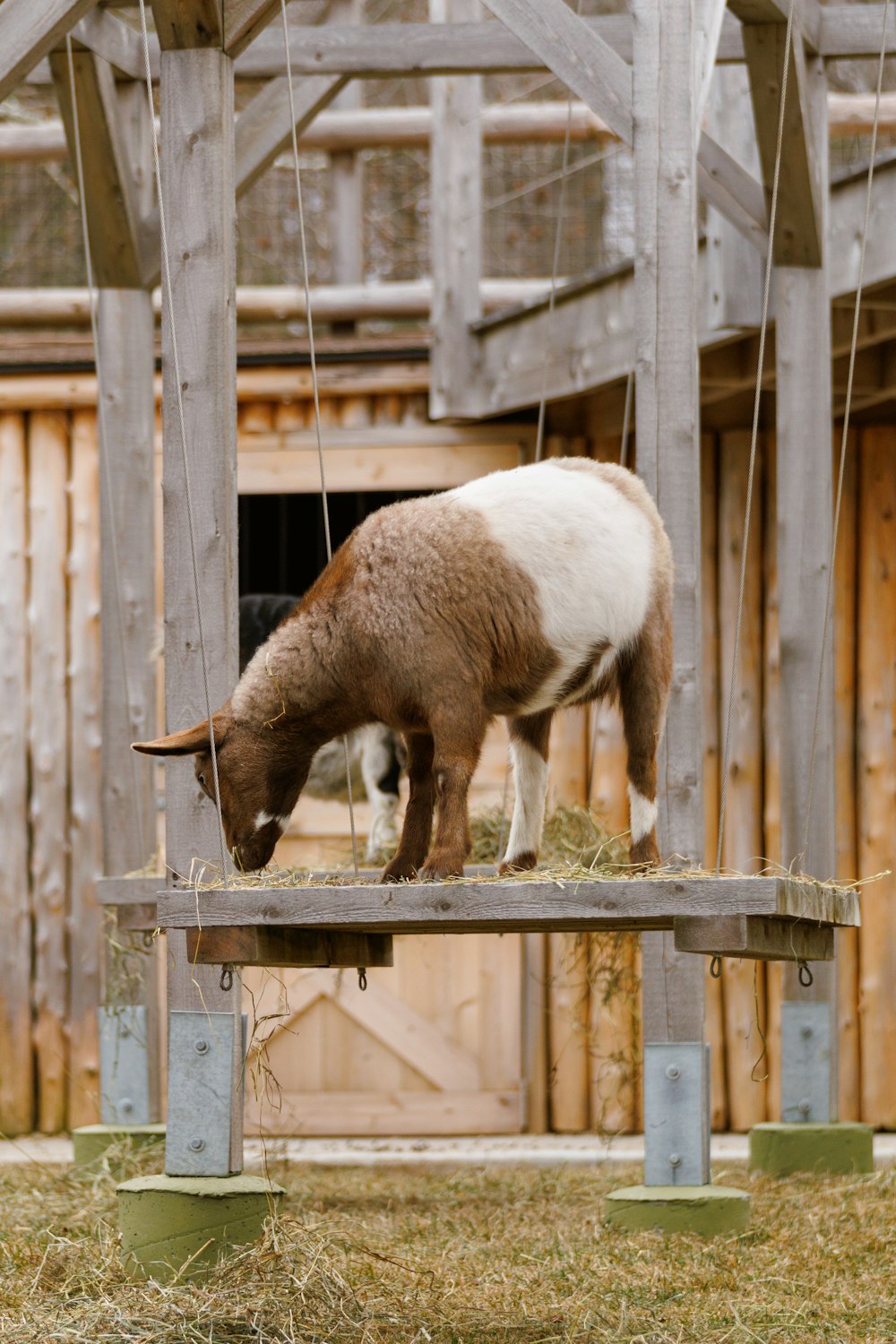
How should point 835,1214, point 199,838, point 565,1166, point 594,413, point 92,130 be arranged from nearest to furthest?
point 199,838 < point 835,1214 < point 92,130 < point 565,1166 < point 594,413

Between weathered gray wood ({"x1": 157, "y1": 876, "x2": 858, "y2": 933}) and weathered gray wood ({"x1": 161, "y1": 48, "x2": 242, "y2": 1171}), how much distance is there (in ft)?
3.13

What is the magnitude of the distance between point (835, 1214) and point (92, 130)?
482 centimetres

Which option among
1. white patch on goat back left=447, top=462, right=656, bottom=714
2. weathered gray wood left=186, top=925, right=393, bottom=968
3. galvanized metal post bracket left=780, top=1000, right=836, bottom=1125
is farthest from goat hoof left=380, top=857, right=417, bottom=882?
galvanized metal post bracket left=780, top=1000, right=836, bottom=1125

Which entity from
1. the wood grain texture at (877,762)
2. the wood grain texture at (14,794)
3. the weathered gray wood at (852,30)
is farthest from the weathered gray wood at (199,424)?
the wood grain texture at (877,762)

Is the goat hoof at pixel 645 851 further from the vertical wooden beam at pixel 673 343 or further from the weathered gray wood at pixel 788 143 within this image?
the weathered gray wood at pixel 788 143

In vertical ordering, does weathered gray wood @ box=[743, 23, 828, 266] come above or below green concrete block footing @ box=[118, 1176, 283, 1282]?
above

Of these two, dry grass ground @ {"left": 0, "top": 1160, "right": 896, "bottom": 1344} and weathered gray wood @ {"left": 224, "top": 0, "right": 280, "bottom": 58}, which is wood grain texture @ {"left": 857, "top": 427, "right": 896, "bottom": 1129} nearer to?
dry grass ground @ {"left": 0, "top": 1160, "right": 896, "bottom": 1344}

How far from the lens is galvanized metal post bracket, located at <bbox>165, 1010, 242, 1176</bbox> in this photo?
4.82 m

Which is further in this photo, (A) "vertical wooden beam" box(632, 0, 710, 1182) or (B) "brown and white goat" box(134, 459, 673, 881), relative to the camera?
(A) "vertical wooden beam" box(632, 0, 710, 1182)

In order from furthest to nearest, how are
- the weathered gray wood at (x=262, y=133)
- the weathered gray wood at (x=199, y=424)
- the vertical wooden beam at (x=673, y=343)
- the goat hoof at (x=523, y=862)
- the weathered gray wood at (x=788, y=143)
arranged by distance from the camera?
the weathered gray wood at (x=262, y=133) < the weathered gray wood at (x=788, y=143) < the vertical wooden beam at (x=673, y=343) < the weathered gray wood at (x=199, y=424) < the goat hoof at (x=523, y=862)

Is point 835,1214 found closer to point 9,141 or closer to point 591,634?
point 591,634

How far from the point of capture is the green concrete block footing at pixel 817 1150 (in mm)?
6977

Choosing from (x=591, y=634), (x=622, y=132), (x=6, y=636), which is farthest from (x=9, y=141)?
(x=591, y=634)

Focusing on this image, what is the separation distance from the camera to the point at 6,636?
365 inches
